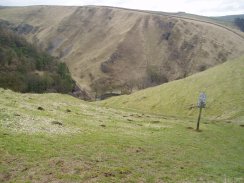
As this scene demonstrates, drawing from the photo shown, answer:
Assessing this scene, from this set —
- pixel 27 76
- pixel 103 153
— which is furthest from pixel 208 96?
pixel 27 76

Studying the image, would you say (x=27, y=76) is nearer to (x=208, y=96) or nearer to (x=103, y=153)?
(x=208, y=96)

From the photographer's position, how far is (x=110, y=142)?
115 ft

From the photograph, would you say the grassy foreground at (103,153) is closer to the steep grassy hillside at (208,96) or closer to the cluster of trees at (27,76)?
the steep grassy hillside at (208,96)

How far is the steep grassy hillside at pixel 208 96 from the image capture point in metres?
86.9

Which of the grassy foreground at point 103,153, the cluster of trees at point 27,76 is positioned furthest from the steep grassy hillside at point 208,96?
the cluster of trees at point 27,76

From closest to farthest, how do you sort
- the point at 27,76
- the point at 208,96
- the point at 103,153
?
1. the point at 103,153
2. the point at 208,96
3. the point at 27,76

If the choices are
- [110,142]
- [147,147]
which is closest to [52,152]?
[110,142]

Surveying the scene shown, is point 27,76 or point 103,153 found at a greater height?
point 27,76

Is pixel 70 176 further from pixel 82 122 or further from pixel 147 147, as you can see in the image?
pixel 82 122

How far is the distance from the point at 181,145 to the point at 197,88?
6665 centimetres

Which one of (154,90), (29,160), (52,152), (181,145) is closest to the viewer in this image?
(29,160)

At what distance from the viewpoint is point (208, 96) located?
9675cm

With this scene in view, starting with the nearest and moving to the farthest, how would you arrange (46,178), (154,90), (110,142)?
(46,178), (110,142), (154,90)

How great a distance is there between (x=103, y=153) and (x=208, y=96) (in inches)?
2809
